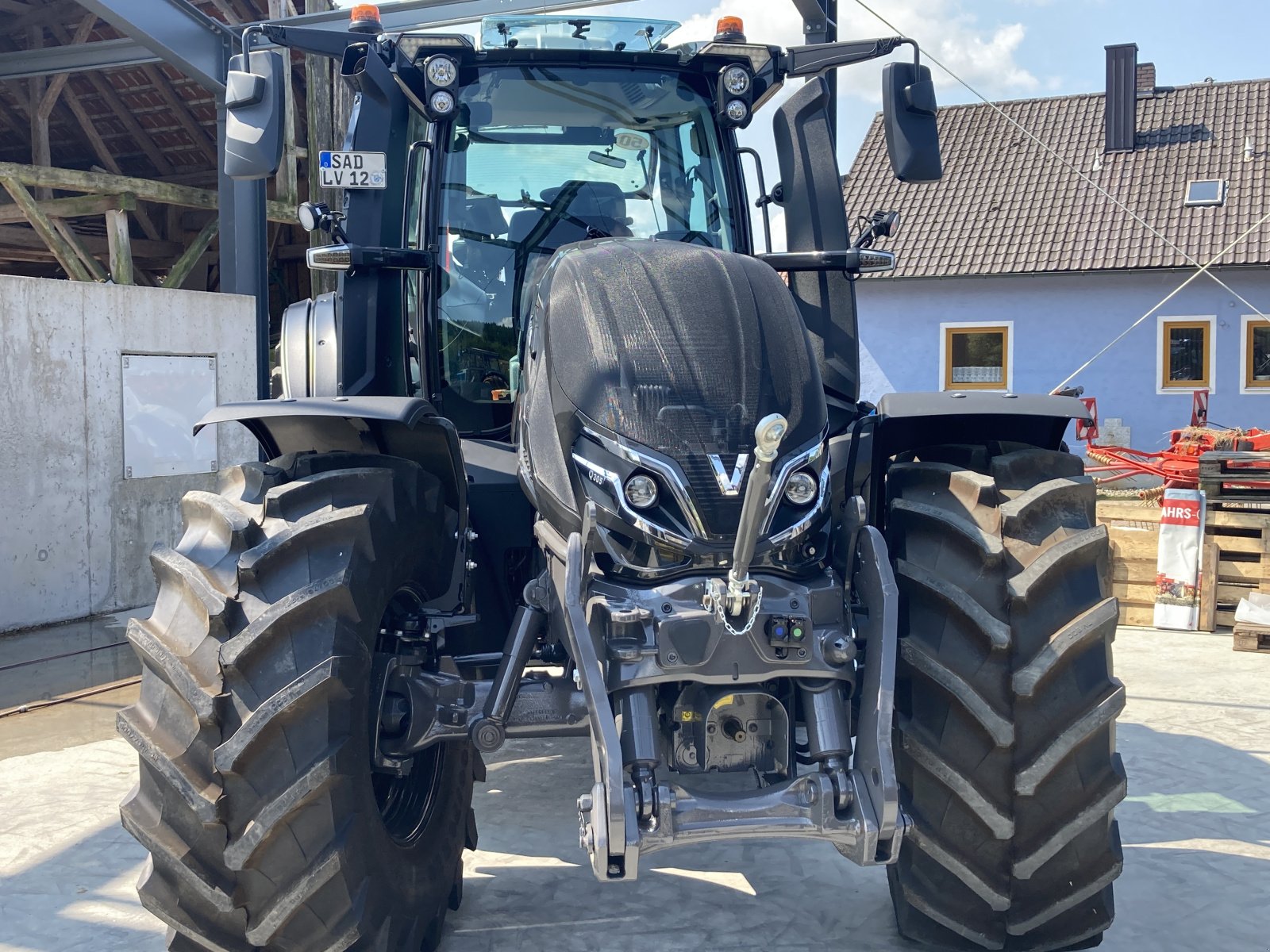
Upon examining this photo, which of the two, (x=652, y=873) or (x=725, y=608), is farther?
(x=652, y=873)

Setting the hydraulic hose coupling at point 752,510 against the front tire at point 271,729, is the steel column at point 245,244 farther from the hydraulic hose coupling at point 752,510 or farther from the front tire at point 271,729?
the hydraulic hose coupling at point 752,510

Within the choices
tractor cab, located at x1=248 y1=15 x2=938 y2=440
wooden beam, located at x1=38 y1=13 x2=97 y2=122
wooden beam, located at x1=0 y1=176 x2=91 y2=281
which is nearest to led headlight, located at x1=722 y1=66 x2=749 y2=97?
tractor cab, located at x1=248 y1=15 x2=938 y2=440

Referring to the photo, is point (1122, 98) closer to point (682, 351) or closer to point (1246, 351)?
point (1246, 351)

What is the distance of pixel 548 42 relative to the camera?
165 inches

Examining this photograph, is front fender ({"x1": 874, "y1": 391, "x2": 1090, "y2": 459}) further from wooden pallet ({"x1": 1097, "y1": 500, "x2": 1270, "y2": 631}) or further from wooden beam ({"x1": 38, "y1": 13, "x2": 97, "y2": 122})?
wooden beam ({"x1": 38, "y1": 13, "x2": 97, "y2": 122})

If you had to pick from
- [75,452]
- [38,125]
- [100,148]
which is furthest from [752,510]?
[100,148]

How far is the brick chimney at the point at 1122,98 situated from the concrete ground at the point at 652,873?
20.8 metres

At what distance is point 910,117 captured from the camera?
383 centimetres

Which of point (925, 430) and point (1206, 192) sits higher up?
point (1206, 192)

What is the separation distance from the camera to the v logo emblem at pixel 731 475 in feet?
9.07

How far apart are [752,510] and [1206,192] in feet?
73.7

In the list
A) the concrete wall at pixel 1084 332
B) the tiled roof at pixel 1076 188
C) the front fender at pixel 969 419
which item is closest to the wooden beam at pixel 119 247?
the front fender at pixel 969 419

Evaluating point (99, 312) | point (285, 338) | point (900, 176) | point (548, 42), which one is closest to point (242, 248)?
point (99, 312)

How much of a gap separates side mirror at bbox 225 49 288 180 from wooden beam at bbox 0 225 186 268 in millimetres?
13114
